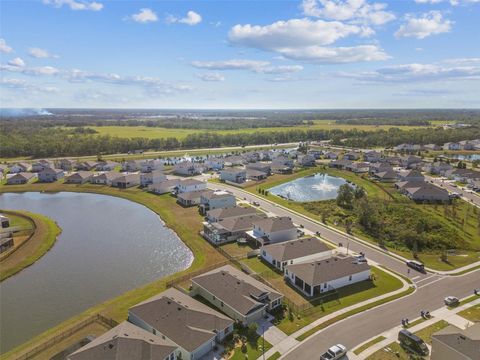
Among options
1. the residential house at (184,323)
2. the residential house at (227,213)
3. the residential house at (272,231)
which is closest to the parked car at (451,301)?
the residential house at (272,231)

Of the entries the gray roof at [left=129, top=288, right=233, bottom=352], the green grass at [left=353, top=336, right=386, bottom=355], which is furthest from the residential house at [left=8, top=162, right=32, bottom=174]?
the green grass at [left=353, top=336, right=386, bottom=355]

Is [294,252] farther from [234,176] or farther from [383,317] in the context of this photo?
[234,176]

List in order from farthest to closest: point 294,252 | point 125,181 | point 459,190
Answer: point 125,181, point 459,190, point 294,252

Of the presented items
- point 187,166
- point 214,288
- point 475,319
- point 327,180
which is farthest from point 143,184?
point 475,319

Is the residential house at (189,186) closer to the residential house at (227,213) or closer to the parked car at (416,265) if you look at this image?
the residential house at (227,213)

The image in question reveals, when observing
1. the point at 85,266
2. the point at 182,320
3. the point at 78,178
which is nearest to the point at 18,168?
the point at 78,178

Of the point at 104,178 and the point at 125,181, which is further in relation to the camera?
the point at 104,178

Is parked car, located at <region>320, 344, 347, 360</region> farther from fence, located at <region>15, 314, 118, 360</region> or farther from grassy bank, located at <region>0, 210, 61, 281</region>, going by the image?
grassy bank, located at <region>0, 210, 61, 281</region>

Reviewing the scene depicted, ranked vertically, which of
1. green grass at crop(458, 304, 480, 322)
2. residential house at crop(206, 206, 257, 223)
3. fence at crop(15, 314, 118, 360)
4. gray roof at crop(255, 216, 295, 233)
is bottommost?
fence at crop(15, 314, 118, 360)
